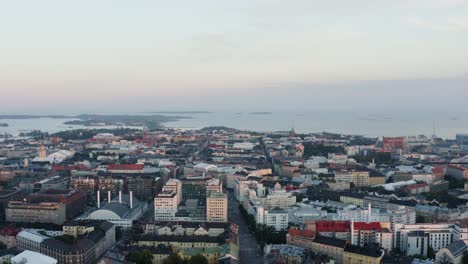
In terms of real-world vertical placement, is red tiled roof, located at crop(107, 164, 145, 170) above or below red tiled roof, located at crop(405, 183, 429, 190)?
above

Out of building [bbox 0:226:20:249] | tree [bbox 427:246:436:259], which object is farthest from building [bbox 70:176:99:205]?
tree [bbox 427:246:436:259]

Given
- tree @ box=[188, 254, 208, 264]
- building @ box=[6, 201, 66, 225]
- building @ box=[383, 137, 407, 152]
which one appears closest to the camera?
tree @ box=[188, 254, 208, 264]

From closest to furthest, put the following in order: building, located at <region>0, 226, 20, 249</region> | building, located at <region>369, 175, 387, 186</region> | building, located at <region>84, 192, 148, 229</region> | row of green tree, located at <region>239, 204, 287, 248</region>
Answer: building, located at <region>0, 226, 20, 249</region> → row of green tree, located at <region>239, 204, 287, 248</region> → building, located at <region>84, 192, 148, 229</region> → building, located at <region>369, 175, 387, 186</region>

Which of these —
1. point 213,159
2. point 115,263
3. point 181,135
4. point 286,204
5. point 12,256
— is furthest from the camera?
point 181,135

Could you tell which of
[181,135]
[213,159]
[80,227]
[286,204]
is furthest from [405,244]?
[181,135]

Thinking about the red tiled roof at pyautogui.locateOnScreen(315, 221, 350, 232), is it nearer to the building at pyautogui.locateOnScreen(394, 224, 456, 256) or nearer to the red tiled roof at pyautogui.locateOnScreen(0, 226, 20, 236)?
the building at pyautogui.locateOnScreen(394, 224, 456, 256)

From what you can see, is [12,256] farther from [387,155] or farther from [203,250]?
[387,155]

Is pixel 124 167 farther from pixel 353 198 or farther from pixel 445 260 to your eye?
pixel 445 260

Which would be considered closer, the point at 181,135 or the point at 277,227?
the point at 277,227

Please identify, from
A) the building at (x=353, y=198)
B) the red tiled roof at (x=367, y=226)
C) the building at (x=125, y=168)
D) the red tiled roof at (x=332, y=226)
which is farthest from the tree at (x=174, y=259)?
the building at (x=125, y=168)
